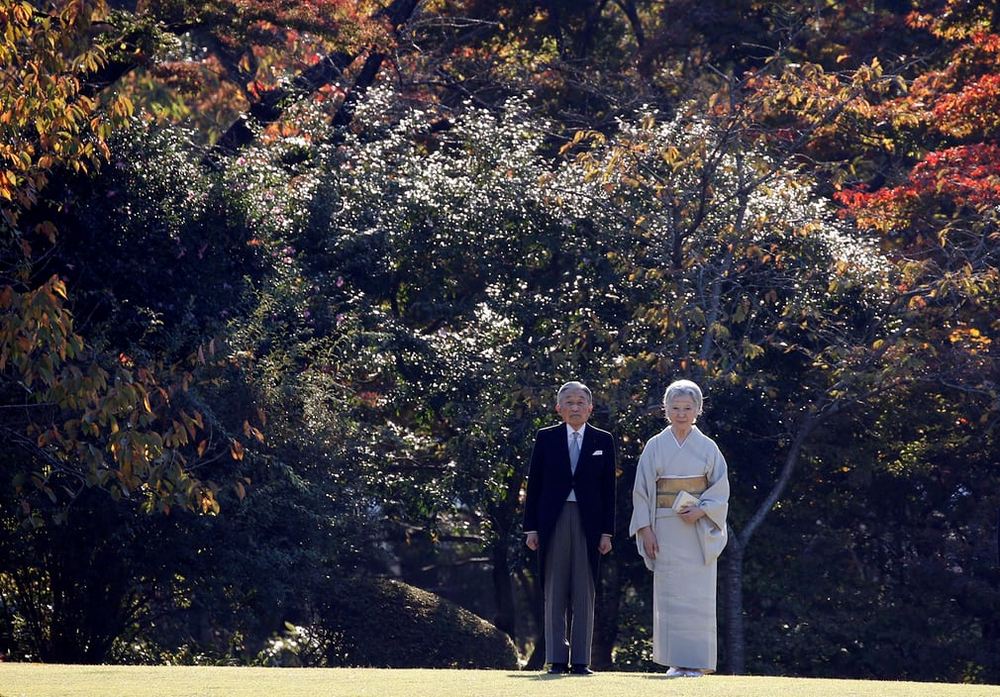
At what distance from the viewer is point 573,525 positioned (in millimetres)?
9406

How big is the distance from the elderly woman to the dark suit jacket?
21cm

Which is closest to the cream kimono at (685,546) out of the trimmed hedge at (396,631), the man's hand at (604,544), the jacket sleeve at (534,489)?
the man's hand at (604,544)

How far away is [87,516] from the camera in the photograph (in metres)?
12.9

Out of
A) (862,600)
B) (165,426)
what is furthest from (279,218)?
(862,600)

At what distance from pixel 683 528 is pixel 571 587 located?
0.74 m

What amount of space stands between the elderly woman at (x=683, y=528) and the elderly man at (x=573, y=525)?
266mm

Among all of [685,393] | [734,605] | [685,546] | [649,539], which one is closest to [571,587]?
[649,539]

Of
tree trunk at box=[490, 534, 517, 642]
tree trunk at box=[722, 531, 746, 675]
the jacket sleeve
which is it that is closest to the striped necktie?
the jacket sleeve

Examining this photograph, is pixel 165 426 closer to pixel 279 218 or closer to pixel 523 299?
pixel 279 218

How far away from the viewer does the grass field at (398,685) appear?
7715 mm

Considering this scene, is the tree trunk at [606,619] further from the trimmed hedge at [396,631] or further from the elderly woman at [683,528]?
the elderly woman at [683,528]

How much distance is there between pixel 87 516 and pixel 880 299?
7.44 meters

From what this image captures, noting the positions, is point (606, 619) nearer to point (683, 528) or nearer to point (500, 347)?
point (500, 347)

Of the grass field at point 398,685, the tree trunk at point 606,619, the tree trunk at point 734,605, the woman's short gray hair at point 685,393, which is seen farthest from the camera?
the tree trunk at point 606,619
